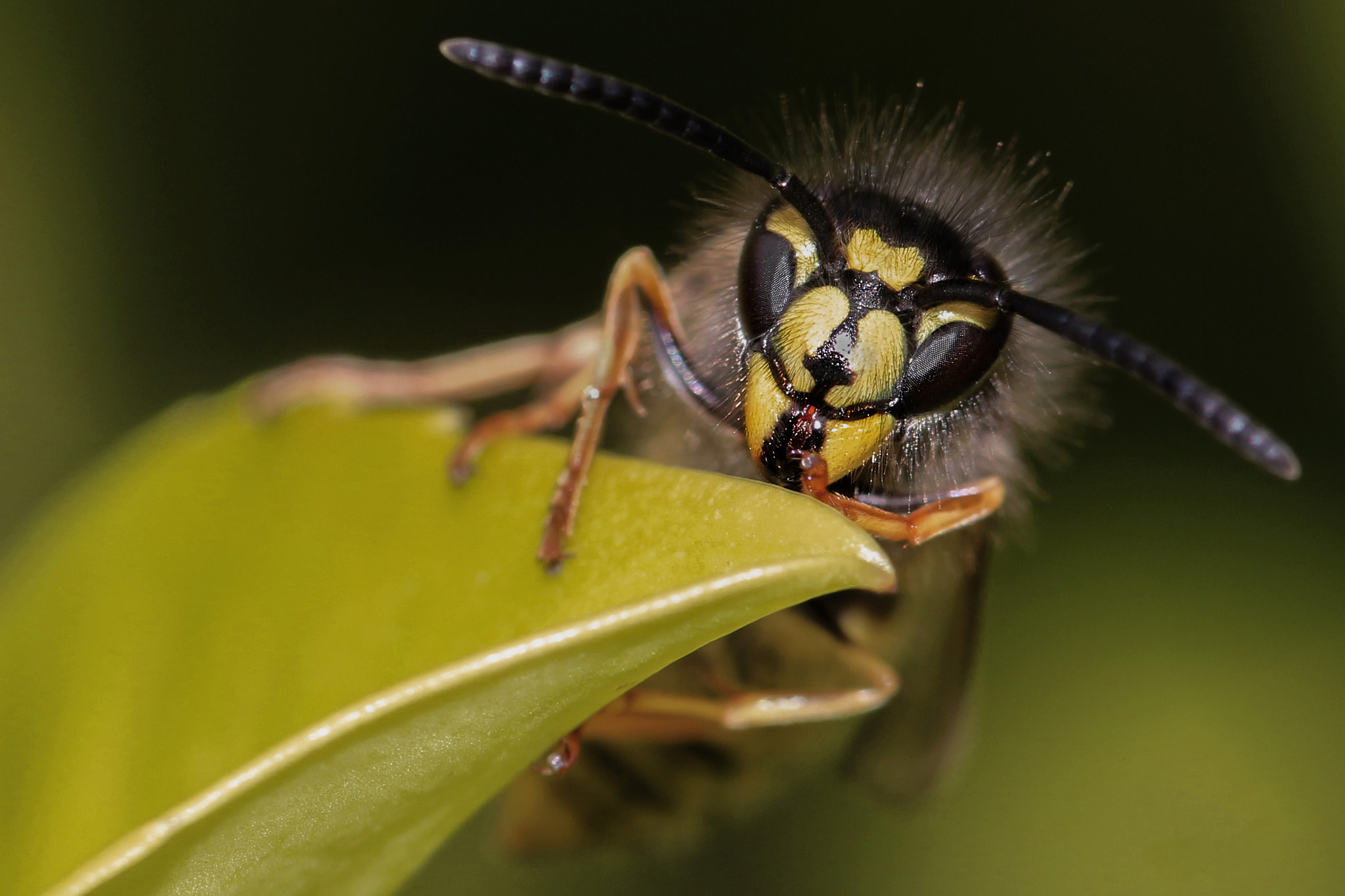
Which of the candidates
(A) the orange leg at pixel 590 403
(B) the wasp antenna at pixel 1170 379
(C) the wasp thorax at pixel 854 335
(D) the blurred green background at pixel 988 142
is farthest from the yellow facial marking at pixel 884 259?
(D) the blurred green background at pixel 988 142

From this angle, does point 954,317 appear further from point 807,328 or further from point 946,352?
point 807,328

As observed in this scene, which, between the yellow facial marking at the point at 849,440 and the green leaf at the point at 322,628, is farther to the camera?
the yellow facial marking at the point at 849,440

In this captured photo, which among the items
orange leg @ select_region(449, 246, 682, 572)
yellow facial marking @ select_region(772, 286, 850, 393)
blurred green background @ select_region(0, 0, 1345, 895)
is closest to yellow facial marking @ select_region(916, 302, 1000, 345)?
yellow facial marking @ select_region(772, 286, 850, 393)

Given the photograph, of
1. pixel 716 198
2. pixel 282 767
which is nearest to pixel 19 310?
pixel 716 198

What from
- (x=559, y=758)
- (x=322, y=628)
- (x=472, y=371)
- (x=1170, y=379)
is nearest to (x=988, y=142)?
(x=472, y=371)

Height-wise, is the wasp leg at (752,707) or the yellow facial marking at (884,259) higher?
the yellow facial marking at (884,259)

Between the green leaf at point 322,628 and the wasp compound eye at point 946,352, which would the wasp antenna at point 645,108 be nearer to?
the wasp compound eye at point 946,352

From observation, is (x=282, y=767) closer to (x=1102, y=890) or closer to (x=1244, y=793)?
(x=1102, y=890)

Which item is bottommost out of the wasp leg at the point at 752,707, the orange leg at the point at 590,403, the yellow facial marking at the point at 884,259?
the wasp leg at the point at 752,707

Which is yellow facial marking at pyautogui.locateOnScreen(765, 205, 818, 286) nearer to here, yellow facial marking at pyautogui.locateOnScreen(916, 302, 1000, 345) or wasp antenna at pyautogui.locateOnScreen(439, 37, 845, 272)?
wasp antenna at pyautogui.locateOnScreen(439, 37, 845, 272)
